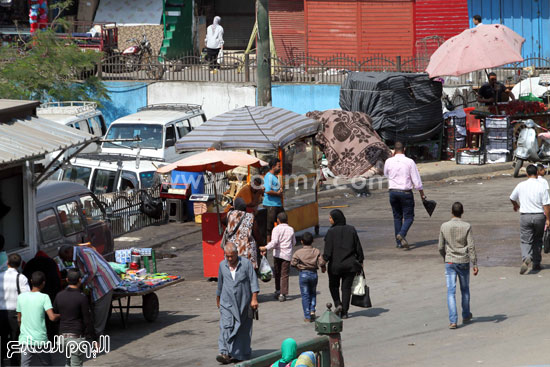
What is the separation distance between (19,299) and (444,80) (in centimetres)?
2065

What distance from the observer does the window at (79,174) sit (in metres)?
20.7

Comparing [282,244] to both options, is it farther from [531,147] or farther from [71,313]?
[531,147]

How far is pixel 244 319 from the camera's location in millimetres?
10633

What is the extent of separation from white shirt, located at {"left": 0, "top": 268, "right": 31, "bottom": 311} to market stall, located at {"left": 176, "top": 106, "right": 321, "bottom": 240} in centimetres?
587

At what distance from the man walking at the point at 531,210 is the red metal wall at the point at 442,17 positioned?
19.5 metres

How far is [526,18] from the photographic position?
106 feet

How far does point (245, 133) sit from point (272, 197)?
4.14ft

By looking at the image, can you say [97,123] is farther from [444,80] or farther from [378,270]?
[378,270]

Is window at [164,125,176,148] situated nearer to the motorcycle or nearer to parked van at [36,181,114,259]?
the motorcycle

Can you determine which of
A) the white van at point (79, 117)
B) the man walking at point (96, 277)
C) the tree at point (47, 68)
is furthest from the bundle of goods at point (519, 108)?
the man walking at point (96, 277)

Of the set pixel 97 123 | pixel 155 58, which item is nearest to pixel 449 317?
pixel 97 123

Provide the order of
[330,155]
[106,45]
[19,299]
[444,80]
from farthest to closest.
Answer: [106,45] → [444,80] → [330,155] → [19,299]

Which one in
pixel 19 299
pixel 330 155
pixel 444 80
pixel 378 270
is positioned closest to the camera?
pixel 19 299

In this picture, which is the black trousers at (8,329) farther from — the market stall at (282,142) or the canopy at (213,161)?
the market stall at (282,142)
